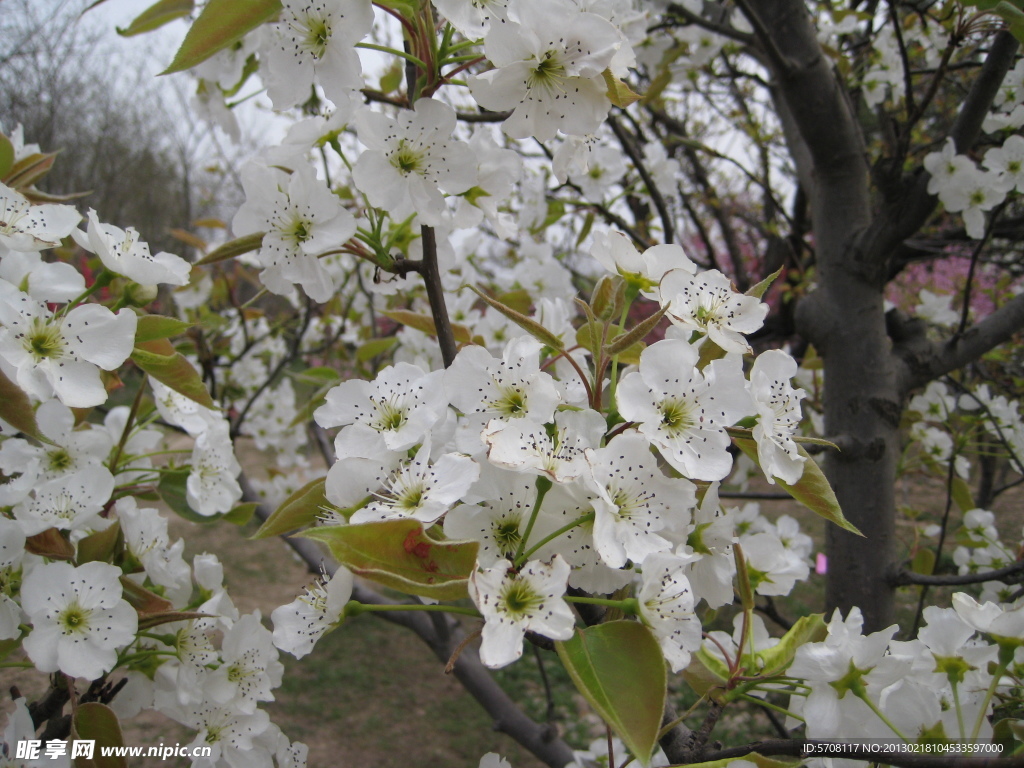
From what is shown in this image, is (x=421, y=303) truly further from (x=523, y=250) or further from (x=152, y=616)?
(x=152, y=616)

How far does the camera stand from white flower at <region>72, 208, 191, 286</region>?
0.96 m

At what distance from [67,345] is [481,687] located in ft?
4.41

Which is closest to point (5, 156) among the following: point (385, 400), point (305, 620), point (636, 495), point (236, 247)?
point (236, 247)

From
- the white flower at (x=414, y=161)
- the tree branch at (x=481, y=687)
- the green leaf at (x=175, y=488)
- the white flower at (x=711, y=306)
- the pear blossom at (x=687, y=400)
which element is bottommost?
the tree branch at (x=481, y=687)

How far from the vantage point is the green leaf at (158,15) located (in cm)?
117

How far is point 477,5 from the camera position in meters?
0.84

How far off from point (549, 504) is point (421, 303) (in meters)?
2.42

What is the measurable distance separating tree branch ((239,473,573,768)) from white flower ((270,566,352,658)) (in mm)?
748

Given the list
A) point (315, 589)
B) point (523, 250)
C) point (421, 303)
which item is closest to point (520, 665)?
point (421, 303)

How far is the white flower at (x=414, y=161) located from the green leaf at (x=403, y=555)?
0.47m

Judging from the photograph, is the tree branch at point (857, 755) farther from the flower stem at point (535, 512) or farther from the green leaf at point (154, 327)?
the green leaf at point (154, 327)

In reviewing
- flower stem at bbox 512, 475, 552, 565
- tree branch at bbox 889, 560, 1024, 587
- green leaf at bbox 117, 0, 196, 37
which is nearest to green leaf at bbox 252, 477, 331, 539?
flower stem at bbox 512, 475, 552, 565

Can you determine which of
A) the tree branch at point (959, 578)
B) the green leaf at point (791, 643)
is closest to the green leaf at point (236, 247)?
the green leaf at point (791, 643)

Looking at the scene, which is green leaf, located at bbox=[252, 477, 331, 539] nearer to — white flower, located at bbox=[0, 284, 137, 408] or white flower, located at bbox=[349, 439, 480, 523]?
white flower, located at bbox=[349, 439, 480, 523]
